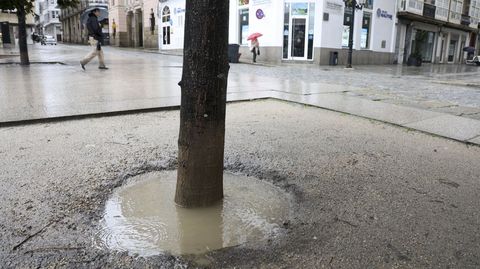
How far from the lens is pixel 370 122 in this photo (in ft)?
18.4

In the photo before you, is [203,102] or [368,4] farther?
[368,4]

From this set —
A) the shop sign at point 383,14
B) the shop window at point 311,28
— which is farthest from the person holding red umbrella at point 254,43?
the shop sign at point 383,14

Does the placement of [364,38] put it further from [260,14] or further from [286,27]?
[260,14]

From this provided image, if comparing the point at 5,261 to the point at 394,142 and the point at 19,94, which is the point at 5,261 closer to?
the point at 394,142

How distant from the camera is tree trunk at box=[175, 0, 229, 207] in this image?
2547 mm

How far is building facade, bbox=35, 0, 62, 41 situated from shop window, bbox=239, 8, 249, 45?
74408 mm

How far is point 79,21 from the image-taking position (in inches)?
2432

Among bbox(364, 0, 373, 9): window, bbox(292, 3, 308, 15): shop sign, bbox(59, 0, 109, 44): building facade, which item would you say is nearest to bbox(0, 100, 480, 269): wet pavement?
bbox(292, 3, 308, 15): shop sign

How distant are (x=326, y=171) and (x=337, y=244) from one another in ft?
4.19

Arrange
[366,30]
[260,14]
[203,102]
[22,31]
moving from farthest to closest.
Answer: [366,30] < [260,14] < [22,31] < [203,102]

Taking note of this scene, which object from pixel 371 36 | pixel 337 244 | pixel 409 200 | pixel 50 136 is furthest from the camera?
pixel 371 36

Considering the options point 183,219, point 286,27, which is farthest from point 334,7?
point 183,219

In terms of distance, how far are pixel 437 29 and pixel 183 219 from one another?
36.7 meters

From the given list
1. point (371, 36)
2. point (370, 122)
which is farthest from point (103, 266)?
point (371, 36)
